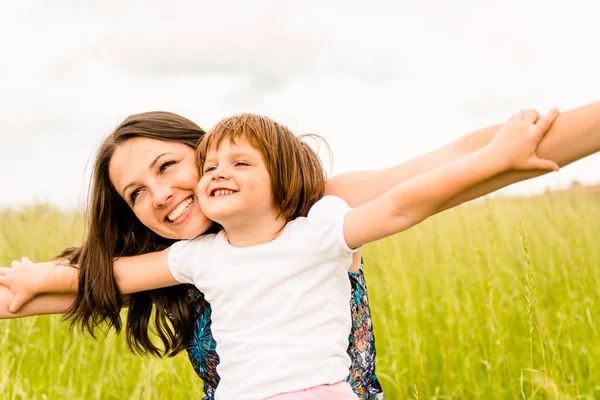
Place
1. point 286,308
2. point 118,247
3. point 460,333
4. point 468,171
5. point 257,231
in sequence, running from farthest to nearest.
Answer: point 460,333, point 118,247, point 257,231, point 286,308, point 468,171

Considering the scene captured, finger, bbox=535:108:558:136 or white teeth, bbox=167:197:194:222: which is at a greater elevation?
white teeth, bbox=167:197:194:222

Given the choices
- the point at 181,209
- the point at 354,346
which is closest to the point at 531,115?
the point at 354,346

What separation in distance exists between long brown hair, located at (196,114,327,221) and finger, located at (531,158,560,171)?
62 centimetres

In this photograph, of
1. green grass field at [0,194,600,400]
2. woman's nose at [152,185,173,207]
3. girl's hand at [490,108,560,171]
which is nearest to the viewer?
girl's hand at [490,108,560,171]

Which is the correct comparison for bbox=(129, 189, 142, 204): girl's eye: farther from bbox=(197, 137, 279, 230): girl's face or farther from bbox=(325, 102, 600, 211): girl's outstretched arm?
bbox=(325, 102, 600, 211): girl's outstretched arm

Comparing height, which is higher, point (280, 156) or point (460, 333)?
point (280, 156)

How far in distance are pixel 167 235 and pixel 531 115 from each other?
3.61 feet

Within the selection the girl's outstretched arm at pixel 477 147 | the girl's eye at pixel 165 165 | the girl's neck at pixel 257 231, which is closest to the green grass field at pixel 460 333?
the girl's outstretched arm at pixel 477 147

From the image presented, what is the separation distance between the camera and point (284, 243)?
5.34 ft

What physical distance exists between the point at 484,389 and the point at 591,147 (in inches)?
56.5

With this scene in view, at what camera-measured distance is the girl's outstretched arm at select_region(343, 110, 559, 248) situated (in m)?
1.37

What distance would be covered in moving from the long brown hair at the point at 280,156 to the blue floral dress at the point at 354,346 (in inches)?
12.2

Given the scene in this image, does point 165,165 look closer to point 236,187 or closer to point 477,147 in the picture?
point 236,187

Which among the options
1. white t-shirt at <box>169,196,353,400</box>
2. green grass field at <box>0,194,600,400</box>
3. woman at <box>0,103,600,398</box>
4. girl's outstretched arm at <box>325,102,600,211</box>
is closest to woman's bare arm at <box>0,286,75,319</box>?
woman at <box>0,103,600,398</box>
